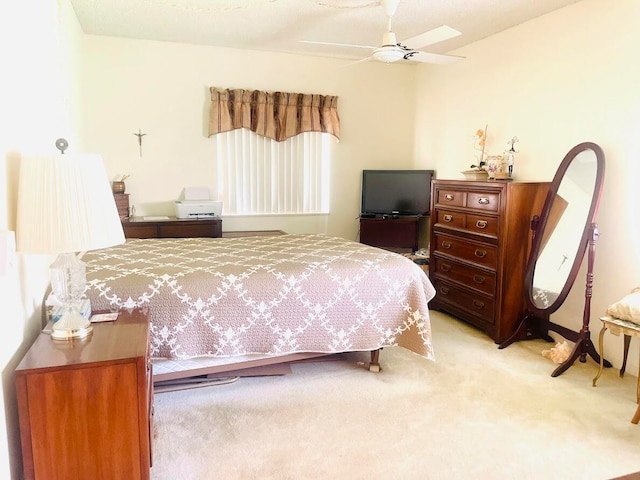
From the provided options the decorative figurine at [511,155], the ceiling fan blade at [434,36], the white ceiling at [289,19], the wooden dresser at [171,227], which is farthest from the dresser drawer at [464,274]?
the wooden dresser at [171,227]

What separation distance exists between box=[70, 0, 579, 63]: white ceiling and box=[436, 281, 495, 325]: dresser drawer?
227 centimetres

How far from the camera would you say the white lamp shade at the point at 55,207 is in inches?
59.6

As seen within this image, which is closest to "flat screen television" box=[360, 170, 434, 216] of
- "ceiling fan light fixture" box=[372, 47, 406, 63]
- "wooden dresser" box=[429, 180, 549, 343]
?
"wooden dresser" box=[429, 180, 549, 343]

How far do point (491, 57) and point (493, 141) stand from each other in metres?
0.77

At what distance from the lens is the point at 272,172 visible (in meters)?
5.07

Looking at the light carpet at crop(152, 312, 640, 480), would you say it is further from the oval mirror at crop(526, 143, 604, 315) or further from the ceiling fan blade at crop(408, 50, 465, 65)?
the ceiling fan blade at crop(408, 50, 465, 65)

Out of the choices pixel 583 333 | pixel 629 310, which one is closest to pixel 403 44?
pixel 629 310

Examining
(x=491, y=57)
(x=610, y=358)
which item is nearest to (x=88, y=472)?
(x=610, y=358)

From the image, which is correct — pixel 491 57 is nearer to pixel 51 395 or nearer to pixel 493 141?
pixel 493 141

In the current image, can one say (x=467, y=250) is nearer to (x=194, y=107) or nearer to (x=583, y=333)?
(x=583, y=333)

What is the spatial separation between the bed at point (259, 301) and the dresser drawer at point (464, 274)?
2.93 ft

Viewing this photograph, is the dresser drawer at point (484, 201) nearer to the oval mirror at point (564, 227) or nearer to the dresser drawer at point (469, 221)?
the dresser drawer at point (469, 221)

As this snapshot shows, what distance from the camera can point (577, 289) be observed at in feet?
11.2

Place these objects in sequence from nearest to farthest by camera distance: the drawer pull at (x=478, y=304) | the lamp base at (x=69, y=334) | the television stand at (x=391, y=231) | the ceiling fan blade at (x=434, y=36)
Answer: the lamp base at (x=69, y=334)
the ceiling fan blade at (x=434, y=36)
the drawer pull at (x=478, y=304)
the television stand at (x=391, y=231)
